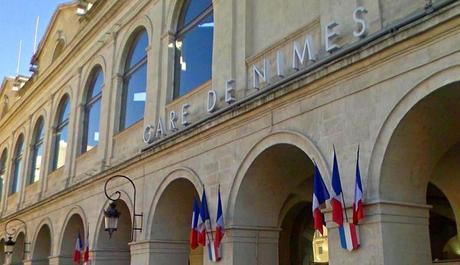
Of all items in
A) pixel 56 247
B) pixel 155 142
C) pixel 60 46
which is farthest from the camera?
pixel 60 46

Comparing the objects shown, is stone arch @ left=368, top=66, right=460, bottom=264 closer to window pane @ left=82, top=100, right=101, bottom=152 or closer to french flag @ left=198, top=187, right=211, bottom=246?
french flag @ left=198, top=187, right=211, bottom=246

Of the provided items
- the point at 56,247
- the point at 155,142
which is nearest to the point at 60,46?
the point at 56,247

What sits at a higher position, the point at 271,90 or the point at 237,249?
the point at 271,90

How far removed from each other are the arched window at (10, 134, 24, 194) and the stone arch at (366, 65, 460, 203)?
2051 centimetres

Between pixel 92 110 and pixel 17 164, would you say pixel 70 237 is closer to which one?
pixel 92 110

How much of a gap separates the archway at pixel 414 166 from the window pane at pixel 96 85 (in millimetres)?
11785

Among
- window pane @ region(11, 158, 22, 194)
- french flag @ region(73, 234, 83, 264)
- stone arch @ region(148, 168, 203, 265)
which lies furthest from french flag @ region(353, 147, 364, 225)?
window pane @ region(11, 158, 22, 194)

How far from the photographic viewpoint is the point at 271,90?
9.28m

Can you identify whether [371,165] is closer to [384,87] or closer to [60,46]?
[384,87]

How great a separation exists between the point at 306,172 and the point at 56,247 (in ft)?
33.8

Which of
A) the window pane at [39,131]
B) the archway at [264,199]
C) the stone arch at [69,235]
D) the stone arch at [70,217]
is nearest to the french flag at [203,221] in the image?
the archway at [264,199]

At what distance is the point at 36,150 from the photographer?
76.5 ft

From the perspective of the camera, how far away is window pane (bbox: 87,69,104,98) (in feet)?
57.4

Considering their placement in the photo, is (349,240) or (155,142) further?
(155,142)
